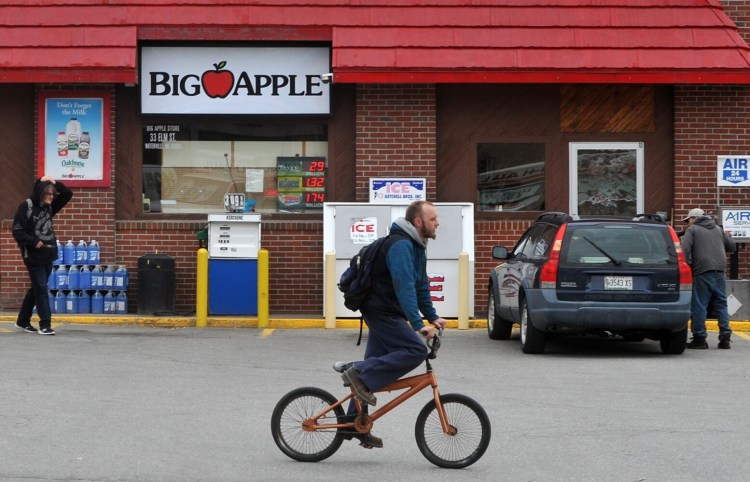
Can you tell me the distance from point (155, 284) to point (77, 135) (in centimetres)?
269

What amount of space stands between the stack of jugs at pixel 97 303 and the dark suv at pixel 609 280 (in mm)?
6899

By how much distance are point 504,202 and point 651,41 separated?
10.5ft

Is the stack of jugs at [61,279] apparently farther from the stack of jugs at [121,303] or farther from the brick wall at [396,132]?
the brick wall at [396,132]

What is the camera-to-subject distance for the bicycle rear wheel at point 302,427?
775cm

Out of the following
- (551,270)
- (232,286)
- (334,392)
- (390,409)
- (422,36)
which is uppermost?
(422,36)

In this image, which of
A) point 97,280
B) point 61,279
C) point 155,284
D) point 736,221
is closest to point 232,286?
point 155,284

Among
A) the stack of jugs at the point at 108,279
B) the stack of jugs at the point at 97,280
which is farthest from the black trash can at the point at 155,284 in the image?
the stack of jugs at the point at 97,280

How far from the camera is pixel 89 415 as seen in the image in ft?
31.2

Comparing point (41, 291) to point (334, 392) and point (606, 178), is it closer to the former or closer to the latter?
point (334, 392)

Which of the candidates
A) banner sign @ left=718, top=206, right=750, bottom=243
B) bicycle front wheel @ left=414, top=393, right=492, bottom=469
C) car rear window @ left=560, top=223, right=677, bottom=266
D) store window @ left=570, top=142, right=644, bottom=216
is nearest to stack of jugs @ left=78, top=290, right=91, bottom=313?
store window @ left=570, top=142, right=644, bottom=216

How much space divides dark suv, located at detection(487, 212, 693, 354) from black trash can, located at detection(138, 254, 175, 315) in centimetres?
595

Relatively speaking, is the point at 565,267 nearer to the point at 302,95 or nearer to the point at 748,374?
the point at 748,374

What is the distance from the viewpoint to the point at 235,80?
61.0 feet

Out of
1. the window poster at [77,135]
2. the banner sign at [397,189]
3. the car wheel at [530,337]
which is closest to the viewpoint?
the car wheel at [530,337]
